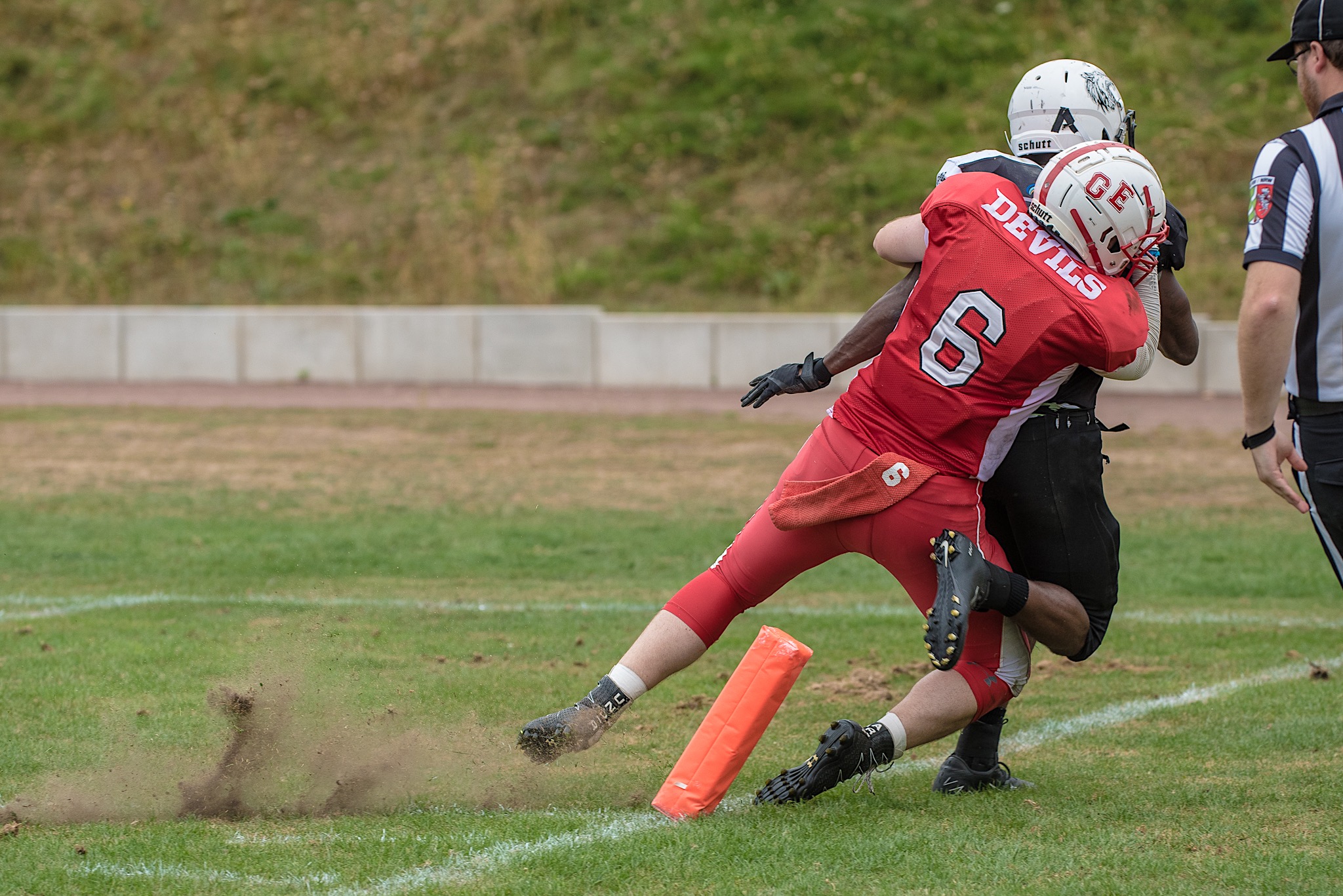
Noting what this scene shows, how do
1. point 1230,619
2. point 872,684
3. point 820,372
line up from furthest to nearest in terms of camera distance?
point 1230,619
point 872,684
point 820,372

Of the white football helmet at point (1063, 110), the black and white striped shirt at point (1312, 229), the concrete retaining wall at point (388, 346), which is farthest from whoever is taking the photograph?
the concrete retaining wall at point (388, 346)

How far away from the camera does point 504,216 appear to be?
2052 centimetres

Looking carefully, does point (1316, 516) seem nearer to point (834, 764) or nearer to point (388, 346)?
point (834, 764)

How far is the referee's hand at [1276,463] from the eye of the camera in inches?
158

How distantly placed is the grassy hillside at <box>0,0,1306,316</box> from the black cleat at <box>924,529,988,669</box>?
14441 millimetres

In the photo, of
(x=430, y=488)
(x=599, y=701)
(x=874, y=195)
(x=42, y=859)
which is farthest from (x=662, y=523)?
(x=874, y=195)

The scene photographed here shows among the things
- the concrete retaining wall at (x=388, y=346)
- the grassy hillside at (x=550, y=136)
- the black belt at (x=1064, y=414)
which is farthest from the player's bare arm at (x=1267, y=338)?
the grassy hillside at (x=550, y=136)

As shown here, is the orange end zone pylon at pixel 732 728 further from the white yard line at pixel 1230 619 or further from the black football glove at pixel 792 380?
the white yard line at pixel 1230 619

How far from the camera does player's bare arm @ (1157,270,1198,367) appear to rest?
4.19 metres

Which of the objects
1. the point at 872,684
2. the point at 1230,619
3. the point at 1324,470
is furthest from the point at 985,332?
the point at 1230,619

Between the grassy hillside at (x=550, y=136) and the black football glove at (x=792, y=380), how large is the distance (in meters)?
14.0

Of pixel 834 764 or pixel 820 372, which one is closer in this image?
pixel 834 764

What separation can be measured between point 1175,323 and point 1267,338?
1.38 feet

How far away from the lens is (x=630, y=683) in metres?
4.05
